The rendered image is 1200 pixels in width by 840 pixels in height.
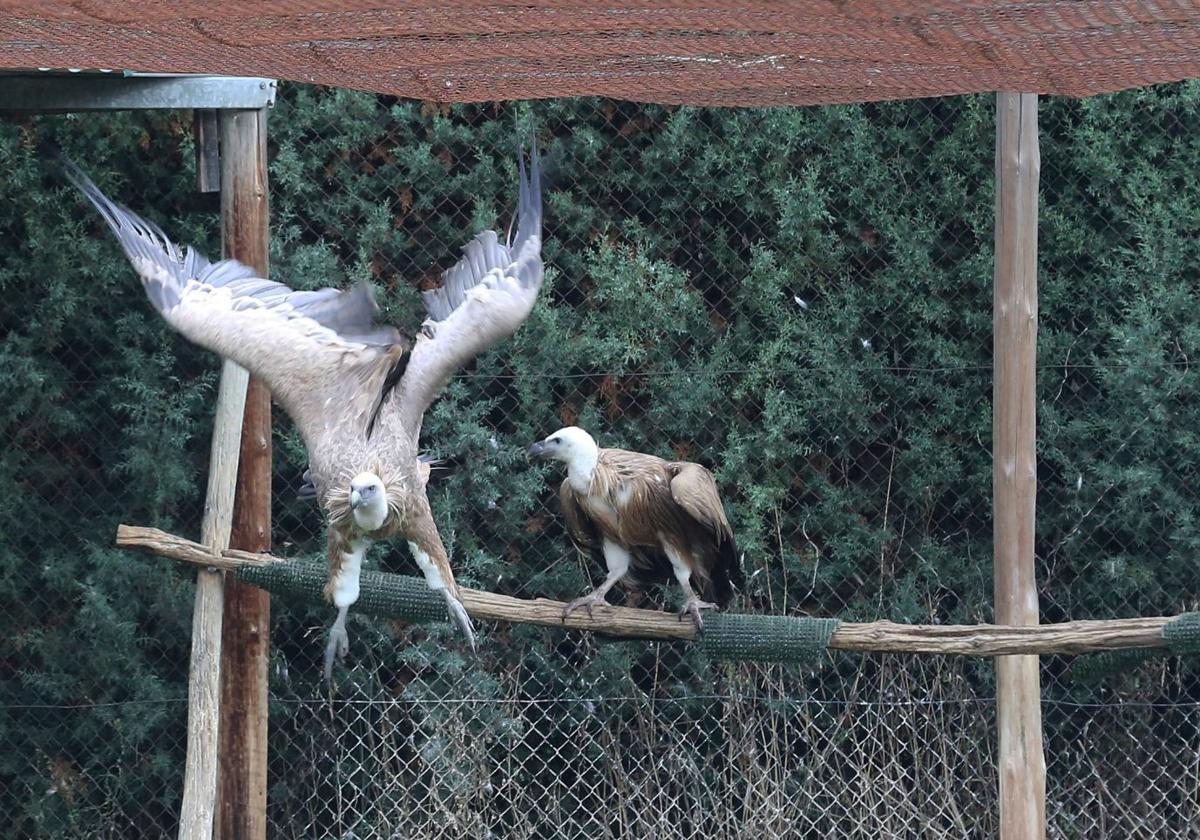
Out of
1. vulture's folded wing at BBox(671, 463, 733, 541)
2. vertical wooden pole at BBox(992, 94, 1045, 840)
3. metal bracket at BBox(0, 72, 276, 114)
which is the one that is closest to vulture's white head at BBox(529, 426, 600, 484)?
vulture's folded wing at BBox(671, 463, 733, 541)

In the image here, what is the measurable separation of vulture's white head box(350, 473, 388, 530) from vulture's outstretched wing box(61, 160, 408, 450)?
22cm

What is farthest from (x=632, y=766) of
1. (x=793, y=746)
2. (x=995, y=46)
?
(x=995, y=46)

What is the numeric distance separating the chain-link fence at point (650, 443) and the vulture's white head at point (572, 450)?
0.72 m

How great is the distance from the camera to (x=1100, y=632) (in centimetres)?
389

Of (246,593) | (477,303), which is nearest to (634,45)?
(477,303)

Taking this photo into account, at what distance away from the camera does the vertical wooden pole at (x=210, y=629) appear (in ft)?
14.4

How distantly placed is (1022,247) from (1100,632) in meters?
1.04

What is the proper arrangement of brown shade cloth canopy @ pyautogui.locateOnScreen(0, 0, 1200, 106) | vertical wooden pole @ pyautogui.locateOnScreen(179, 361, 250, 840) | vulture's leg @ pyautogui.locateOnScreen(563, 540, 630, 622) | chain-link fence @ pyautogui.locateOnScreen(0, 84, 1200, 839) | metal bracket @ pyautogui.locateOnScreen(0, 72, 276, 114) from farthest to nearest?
1. chain-link fence @ pyautogui.locateOnScreen(0, 84, 1200, 839)
2. vertical wooden pole @ pyautogui.locateOnScreen(179, 361, 250, 840)
3. vulture's leg @ pyautogui.locateOnScreen(563, 540, 630, 622)
4. metal bracket @ pyautogui.locateOnScreen(0, 72, 276, 114)
5. brown shade cloth canopy @ pyautogui.locateOnScreen(0, 0, 1200, 106)

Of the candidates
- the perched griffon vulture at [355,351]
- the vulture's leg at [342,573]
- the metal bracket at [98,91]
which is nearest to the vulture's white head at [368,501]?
the perched griffon vulture at [355,351]

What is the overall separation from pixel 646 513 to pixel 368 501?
2.75ft

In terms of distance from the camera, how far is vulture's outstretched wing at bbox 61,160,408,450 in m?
3.82

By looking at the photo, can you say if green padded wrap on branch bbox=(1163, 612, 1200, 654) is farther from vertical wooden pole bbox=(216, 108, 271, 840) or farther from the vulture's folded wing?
vertical wooden pole bbox=(216, 108, 271, 840)

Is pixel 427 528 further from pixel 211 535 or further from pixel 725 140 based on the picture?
pixel 725 140

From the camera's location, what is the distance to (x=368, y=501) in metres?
3.65
